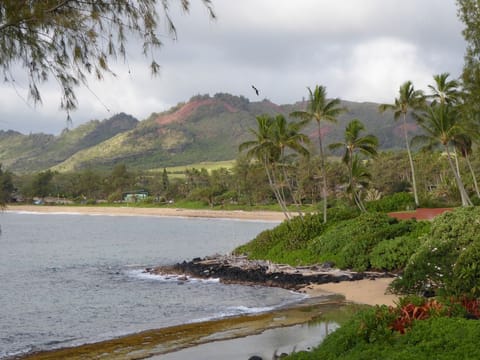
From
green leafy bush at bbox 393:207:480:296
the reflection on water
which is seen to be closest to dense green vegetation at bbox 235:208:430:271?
green leafy bush at bbox 393:207:480:296

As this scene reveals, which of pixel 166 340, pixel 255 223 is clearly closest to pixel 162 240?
pixel 255 223

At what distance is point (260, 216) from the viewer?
82.2 m

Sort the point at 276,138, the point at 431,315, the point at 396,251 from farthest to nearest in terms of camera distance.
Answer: the point at 276,138
the point at 396,251
the point at 431,315

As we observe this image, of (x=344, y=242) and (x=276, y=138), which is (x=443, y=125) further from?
(x=344, y=242)

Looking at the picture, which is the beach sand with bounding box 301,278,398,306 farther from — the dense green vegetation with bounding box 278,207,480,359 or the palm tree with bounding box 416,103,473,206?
the palm tree with bounding box 416,103,473,206

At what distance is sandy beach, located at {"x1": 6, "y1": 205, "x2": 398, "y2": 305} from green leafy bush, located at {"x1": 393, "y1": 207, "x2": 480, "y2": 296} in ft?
3.88

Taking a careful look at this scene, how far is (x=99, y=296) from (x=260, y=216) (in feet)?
188

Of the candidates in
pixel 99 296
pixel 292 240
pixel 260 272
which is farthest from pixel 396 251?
pixel 99 296

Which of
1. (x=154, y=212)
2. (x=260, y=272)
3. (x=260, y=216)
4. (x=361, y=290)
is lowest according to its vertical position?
(x=260, y=216)

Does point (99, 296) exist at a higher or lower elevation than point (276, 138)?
lower

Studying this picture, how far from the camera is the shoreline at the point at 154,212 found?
83188 mm

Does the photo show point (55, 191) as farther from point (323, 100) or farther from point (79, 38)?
point (79, 38)

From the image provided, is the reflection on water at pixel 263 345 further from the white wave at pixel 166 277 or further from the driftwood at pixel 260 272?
the white wave at pixel 166 277

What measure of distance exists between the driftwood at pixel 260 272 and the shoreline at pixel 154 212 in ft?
145
